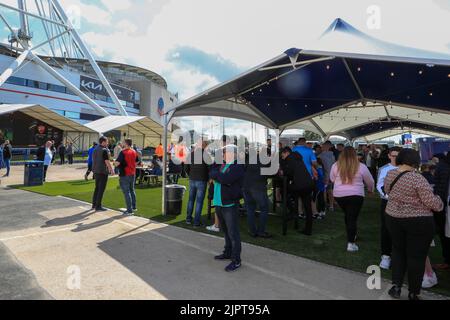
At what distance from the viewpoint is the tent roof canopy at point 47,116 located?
22.8 m

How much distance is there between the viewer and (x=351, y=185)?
4.92 metres

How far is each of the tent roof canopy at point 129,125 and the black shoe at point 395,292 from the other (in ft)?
65.7

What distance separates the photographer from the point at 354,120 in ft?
56.8

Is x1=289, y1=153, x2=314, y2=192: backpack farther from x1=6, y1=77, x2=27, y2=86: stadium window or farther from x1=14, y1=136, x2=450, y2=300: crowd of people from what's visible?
x1=6, y1=77, x2=27, y2=86: stadium window

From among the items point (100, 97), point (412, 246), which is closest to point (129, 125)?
point (412, 246)

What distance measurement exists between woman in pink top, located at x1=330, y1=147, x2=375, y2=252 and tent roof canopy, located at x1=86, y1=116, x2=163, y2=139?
18508 millimetres

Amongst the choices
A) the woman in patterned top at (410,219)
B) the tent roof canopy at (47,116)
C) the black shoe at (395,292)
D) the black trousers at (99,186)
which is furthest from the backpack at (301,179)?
the tent roof canopy at (47,116)

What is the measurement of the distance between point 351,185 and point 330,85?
5840 millimetres

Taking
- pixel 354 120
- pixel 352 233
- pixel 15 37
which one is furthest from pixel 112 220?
pixel 15 37

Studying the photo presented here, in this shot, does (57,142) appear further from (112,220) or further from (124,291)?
(124,291)

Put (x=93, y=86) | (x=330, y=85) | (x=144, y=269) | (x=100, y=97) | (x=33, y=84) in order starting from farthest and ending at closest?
(x=100, y=97)
(x=93, y=86)
(x=33, y=84)
(x=330, y=85)
(x=144, y=269)

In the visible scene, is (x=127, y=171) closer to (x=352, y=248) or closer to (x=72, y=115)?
(x=352, y=248)

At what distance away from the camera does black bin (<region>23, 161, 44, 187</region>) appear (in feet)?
39.6
